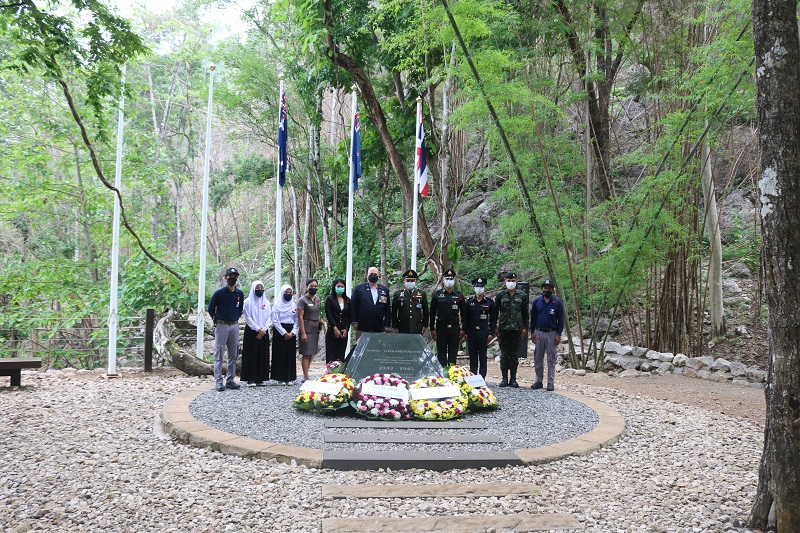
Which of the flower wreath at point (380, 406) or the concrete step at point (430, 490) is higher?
the flower wreath at point (380, 406)

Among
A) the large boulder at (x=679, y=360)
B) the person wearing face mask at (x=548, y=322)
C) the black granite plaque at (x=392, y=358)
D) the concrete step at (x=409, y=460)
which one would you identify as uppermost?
the person wearing face mask at (x=548, y=322)

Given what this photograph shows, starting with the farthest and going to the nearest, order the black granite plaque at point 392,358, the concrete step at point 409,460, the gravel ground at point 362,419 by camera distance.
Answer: the black granite plaque at point 392,358, the gravel ground at point 362,419, the concrete step at point 409,460

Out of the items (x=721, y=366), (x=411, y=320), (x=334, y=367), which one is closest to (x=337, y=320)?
(x=334, y=367)

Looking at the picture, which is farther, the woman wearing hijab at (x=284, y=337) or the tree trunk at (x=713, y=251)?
the tree trunk at (x=713, y=251)

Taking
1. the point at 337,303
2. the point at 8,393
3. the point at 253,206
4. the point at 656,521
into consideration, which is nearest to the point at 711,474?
the point at 656,521

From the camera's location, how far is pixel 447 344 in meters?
7.81

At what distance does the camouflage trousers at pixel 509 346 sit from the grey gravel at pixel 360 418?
744 mm

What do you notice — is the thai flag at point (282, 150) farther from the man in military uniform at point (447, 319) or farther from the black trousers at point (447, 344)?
the black trousers at point (447, 344)

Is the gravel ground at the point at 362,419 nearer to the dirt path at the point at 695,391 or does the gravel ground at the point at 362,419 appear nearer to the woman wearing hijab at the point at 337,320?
the woman wearing hijab at the point at 337,320

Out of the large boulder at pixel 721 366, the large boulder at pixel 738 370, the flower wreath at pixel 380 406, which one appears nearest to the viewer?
the flower wreath at pixel 380 406

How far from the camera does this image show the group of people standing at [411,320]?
25.1ft

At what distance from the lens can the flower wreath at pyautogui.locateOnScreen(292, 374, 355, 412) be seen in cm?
588

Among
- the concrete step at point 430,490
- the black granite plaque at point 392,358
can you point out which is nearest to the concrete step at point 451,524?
the concrete step at point 430,490

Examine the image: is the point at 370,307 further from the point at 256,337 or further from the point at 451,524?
the point at 451,524
